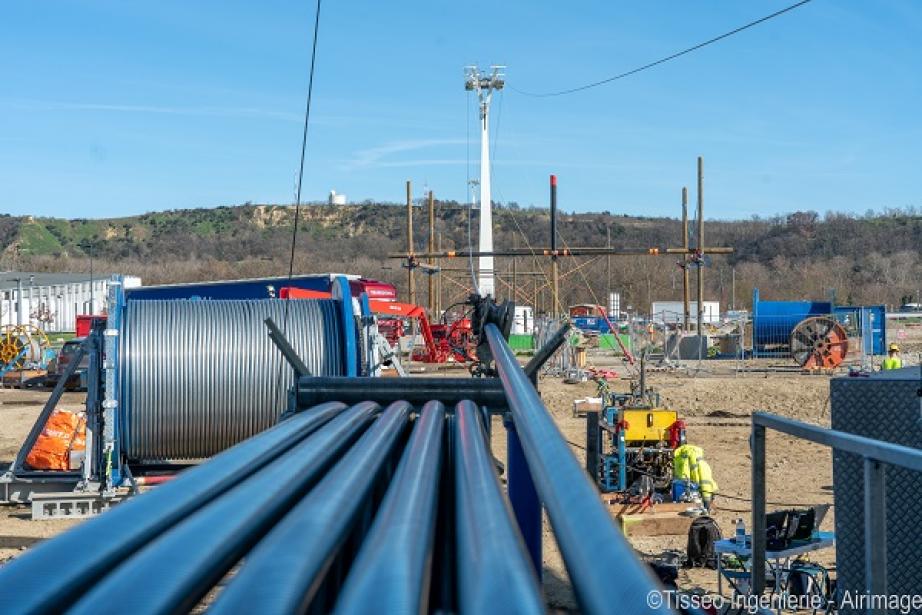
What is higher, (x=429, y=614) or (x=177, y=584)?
(x=177, y=584)

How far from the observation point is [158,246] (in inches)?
6216

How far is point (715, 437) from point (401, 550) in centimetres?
2023

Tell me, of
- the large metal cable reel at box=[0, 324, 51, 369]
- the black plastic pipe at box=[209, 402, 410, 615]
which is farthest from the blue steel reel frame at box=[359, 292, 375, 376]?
the large metal cable reel at box=[0, 324, 51, 369]

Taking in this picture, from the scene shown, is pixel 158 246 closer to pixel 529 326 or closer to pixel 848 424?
pixel 529 326

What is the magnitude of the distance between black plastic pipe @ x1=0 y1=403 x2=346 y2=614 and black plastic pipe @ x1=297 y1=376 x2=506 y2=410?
1.88 metres

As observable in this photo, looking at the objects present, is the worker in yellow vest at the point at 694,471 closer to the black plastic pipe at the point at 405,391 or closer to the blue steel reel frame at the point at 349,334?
the blue steel reel frame at the point at 349,334

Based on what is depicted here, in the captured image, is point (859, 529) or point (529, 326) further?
point (529, 326)

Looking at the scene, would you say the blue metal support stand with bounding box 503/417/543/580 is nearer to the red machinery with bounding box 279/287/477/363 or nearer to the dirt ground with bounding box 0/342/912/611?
the dirt ground with bounding box 0/342/912/611

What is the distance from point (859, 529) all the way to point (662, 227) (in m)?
154

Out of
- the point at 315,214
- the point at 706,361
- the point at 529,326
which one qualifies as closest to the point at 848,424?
the point at 706,361

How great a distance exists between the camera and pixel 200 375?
41.3 ft

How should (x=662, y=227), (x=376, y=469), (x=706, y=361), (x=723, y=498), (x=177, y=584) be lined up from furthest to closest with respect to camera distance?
(x=662, y=227), (x=706, y=361), (x=723, y=498), (x=376, y=469), (x=177, y=584)

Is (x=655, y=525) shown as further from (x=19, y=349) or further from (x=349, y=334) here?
(x=19, y=349)

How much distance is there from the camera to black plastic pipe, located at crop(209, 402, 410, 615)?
62.5 inches
